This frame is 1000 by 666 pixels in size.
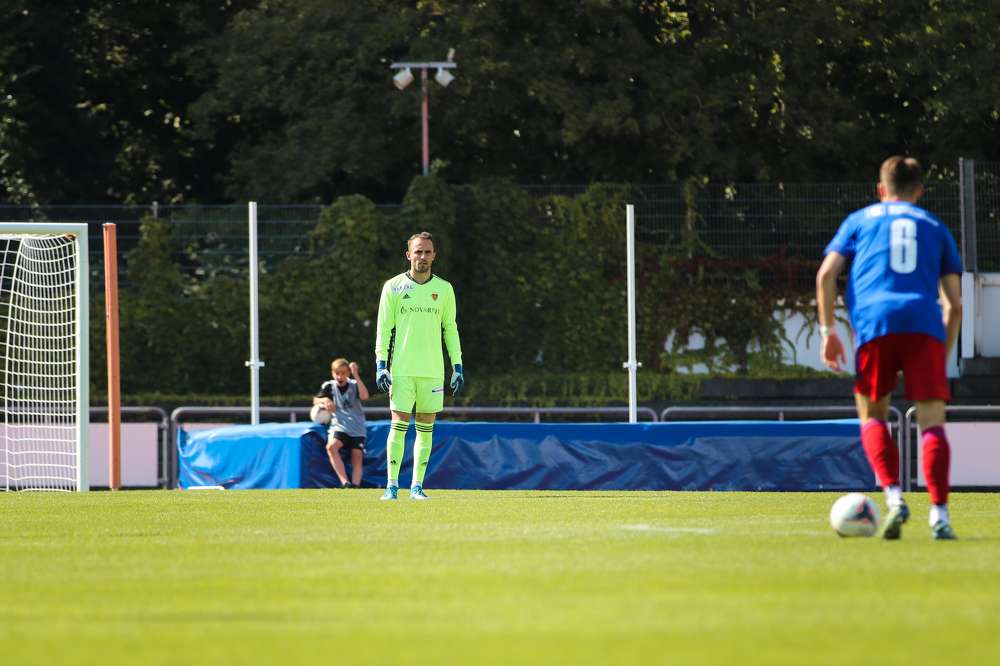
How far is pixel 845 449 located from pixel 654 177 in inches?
559

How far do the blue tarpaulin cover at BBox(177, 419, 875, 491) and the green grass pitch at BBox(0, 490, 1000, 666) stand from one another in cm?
843

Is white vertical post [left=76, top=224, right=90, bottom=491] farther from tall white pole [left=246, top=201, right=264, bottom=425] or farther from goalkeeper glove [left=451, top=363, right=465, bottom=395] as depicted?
goalkeeper glove [left=451, top=363, right=465, bottom=395]

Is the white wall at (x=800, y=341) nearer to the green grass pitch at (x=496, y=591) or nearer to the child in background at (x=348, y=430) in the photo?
the child in background at (x=348, y=430)

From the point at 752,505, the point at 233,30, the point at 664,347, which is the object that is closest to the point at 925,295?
the point at 752,505

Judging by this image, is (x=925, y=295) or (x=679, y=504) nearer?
(x=925, y=295)

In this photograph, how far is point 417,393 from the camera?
14.6 metres

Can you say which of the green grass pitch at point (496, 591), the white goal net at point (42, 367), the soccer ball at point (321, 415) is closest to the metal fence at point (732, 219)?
the white goal net at point (42, 367)

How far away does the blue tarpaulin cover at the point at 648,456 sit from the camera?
19.8 metres

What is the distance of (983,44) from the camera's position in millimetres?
31828

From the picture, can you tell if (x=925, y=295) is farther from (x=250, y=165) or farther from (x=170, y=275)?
(x=250, y=165)

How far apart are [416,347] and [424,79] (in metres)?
17.5

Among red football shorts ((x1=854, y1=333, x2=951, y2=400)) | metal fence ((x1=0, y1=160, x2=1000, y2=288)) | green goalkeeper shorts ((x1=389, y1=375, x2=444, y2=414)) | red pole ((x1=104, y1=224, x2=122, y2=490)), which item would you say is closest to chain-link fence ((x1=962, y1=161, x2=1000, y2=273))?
metal fence ((x1=0, y1=160, x2=1000, y2=288))

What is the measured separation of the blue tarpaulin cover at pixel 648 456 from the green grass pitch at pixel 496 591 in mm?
8427

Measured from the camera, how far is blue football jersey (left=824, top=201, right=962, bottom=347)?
356 inches
